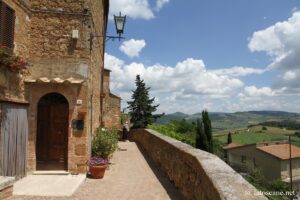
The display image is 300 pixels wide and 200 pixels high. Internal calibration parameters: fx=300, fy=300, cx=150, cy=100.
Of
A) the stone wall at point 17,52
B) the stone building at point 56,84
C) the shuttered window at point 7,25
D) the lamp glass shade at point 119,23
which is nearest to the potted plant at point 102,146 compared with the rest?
the stone building at point 56,84

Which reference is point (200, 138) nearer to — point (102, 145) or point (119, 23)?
point (102, 145)

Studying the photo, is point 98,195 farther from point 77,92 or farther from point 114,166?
point 114,166

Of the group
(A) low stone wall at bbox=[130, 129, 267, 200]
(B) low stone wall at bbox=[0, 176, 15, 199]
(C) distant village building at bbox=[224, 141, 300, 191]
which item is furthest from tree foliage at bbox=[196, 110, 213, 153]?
(B) low stone wall at bbox=[0, 176, 15, 199]

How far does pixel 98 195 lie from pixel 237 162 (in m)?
59.8

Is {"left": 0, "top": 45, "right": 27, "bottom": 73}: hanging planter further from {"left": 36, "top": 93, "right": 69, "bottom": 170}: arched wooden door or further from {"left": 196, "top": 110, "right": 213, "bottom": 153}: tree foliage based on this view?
{"left": 196, "top": 110, "right": 213, "bottom": 153}: tree foliage

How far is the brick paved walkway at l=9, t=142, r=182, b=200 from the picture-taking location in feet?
22.9

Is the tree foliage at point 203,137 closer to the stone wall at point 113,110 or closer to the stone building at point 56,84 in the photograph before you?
the stone wall at point 113,110

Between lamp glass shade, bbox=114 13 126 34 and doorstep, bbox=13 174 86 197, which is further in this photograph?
lamp glass shade, bbox=114 13 126 34

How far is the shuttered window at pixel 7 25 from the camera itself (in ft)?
24.1

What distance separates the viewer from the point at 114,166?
36.6 feet

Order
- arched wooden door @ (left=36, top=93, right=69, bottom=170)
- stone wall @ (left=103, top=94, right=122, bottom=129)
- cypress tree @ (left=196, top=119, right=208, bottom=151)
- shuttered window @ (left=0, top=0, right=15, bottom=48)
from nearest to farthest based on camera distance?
shuttered window @ (left=0, top=0, right=15, bottom=48)
arched wooden door @ (left=36, top=93, right=69, bottom=170)
stone wall @ (left=103, top=94, right=122, bottom=129)
cypress tree @ (left=196, top=119, right=208, bottom=151)

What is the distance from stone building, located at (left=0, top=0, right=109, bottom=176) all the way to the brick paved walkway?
112 cm

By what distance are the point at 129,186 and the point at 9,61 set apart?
174 inches

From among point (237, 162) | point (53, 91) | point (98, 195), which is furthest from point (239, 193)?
Answer: point (237, 162)
